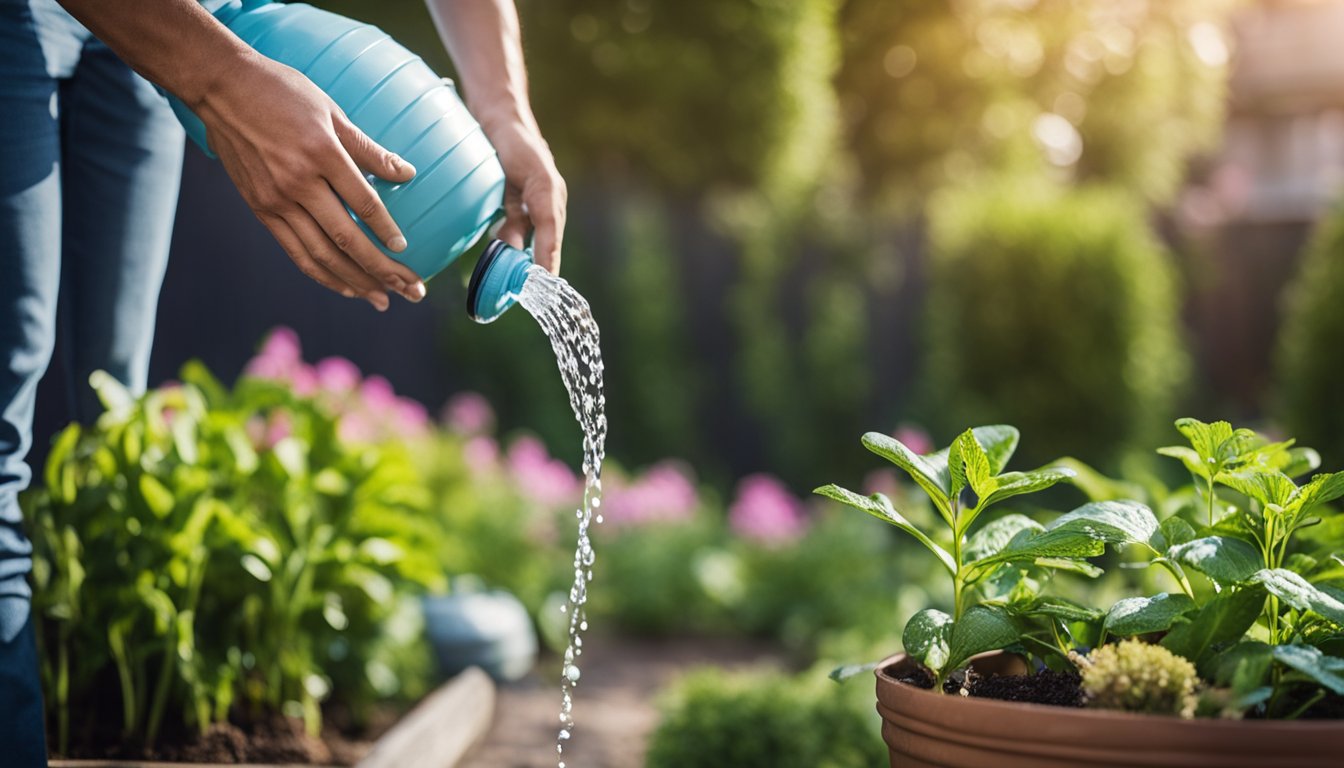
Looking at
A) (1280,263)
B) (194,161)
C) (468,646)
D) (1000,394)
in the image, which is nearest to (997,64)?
(1280,263)

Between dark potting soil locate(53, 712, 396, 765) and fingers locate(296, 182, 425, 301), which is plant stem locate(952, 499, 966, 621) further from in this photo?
dark potting soil locate(53, 712, 396, 765)

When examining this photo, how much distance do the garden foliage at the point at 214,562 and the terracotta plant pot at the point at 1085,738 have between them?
1.20m

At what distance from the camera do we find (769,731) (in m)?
2.18

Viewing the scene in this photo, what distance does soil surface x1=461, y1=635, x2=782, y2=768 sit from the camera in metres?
2.47

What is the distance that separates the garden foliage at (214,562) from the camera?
5.61 ft

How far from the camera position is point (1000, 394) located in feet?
17.9

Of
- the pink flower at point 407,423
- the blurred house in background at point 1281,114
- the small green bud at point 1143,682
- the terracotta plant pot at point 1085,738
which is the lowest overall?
the terracotta plant pot at point 1085,738

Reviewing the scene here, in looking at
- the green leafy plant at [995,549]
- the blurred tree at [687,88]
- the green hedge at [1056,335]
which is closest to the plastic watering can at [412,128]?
the green leafy plant at [995,549]

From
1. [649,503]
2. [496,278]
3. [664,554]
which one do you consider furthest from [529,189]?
[649,503]

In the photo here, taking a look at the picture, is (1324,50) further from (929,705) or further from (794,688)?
(929,705)

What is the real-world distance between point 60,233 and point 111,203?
16cm

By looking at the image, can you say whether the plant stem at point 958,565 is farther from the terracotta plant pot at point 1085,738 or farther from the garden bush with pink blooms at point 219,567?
the garden bush with pink blooms at point 219,567

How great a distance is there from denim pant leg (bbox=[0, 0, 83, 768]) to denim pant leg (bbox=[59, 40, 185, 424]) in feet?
0.58

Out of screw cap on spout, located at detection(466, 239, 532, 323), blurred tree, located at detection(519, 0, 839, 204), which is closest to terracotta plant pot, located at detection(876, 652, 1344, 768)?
screw cap on spout, located at detection(466, 239, 532, 323)
